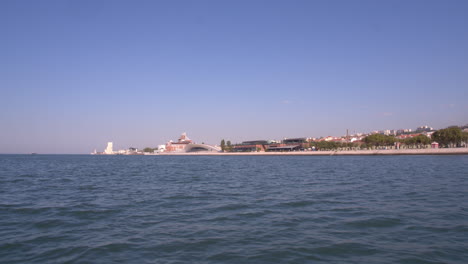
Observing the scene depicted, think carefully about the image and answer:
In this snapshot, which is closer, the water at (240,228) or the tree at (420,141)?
the water at (240,228)

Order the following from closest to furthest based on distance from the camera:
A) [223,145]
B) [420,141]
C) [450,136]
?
[450,136]
[420,141]
[223,145]

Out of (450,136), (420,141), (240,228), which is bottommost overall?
(240,228)

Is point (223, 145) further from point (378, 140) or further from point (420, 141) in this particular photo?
point (420, 141)

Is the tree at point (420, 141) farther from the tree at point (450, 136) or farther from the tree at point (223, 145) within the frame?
the tree at point (223, 145)

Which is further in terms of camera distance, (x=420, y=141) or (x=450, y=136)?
(x=420, y=141)

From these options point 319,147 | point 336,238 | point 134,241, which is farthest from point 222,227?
point 319,147

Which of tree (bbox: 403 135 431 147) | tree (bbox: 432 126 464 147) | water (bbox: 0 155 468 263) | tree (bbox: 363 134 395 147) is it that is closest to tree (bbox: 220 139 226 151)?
tree (bbox: 363 134 395 147)

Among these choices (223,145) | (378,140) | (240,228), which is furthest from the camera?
(223,145)

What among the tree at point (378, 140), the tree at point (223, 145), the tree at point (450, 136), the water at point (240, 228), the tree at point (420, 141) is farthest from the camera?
the tree at point (223, 145)

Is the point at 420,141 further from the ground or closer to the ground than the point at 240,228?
further from the ground

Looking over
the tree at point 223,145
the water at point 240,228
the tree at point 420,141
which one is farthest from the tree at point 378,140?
the water at point 240,228

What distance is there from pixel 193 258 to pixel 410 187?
1492 centimetres

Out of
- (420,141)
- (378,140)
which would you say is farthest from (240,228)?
(420,141)

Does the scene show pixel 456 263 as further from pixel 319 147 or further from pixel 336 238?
pixel 319 147
